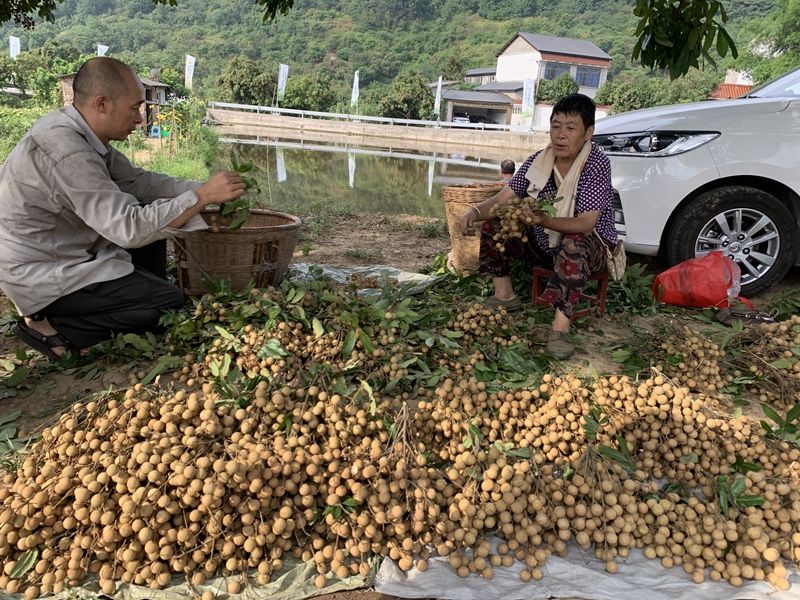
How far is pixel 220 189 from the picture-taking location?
262cm

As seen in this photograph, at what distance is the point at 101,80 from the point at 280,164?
12.0 meters

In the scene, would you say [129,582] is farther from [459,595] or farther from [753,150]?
[753,150]

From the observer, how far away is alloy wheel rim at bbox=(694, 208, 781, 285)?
381 cm

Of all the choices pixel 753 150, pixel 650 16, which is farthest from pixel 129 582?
pixel 753 150

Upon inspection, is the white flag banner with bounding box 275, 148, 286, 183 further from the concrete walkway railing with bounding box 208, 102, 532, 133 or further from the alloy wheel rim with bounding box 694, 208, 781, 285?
the concrete walkway railing with bounding box 208, 102, 532, 133

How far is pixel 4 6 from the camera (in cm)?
368

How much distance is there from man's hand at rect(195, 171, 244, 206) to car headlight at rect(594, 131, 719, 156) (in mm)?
2861

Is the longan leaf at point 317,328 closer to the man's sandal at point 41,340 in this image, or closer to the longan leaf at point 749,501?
the man's sandal at point 41,340

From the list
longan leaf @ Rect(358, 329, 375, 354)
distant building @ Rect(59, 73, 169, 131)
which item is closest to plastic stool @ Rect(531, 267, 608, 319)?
longan leaf @ Rect(358, 329, 375, 354)

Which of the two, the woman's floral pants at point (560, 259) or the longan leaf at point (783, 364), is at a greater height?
the woman's floral pants at point (560, 259)

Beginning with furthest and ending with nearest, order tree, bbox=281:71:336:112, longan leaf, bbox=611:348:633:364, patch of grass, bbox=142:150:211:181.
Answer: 1. tree, bbox=281:71:336:112
2. patch of grass, bbox=142:150:211:181
3. longan leaf, bbox=611:348:633:364

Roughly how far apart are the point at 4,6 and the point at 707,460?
484cm

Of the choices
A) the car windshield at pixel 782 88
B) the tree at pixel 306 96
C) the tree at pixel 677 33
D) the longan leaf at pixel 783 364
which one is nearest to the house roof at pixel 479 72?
the tree at pixel 306 96

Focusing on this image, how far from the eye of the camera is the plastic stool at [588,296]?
333 cm
